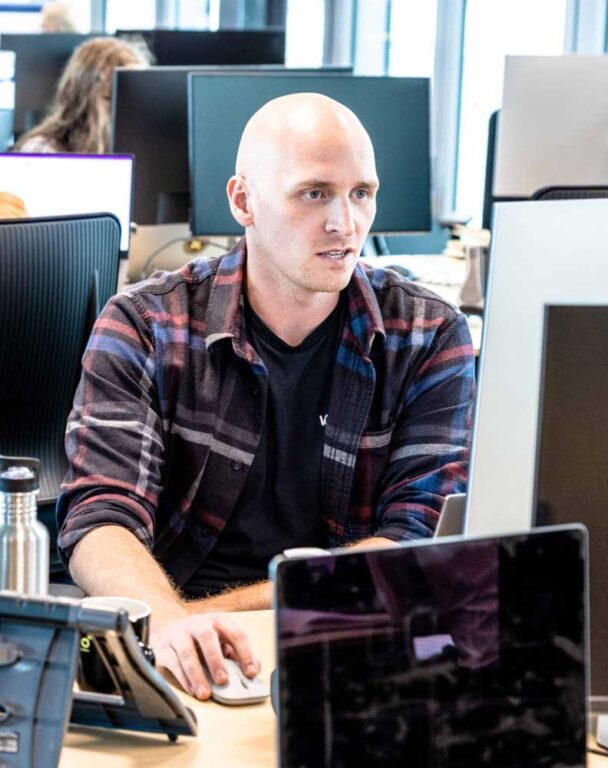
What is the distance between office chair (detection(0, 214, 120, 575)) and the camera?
7.50 ft

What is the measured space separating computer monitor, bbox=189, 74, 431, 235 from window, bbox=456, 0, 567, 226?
Answer: 8.12ft

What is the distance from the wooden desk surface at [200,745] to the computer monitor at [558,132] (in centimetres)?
213

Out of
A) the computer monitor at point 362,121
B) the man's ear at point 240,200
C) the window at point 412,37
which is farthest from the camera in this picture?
the window at point 412,37

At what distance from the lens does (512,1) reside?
19.9 ft

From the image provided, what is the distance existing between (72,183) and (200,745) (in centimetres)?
205

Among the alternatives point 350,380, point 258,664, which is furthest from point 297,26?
point 258,664

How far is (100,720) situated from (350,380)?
81 cm

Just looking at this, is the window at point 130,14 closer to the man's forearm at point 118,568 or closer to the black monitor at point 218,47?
the black monitor at point 218,47

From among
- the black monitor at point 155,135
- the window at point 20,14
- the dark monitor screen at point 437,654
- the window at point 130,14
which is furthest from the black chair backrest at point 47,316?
the window at point 20,14

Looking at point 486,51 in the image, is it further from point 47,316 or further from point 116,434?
point 116,434

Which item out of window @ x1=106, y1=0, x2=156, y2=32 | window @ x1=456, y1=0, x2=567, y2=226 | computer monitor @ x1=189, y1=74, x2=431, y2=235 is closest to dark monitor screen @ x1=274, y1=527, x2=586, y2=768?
computer monitor @ x1=189, y1=74, x2=431, y2=235

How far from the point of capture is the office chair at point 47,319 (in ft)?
7.50

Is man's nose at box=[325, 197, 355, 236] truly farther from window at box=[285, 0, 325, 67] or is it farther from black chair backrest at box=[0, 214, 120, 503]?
window at box=[285, 0, 325, 67]

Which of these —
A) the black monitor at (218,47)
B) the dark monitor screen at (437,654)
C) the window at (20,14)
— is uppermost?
the window at (20,14)
